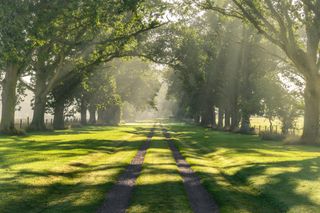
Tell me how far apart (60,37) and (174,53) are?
59.1 feet

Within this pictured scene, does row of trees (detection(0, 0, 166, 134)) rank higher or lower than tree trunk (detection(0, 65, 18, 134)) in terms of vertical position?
higher

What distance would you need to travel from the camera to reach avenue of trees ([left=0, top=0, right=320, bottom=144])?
36188 mm

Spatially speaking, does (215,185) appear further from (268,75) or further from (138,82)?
(138,82)

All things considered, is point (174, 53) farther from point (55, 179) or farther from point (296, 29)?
point (55, 179)

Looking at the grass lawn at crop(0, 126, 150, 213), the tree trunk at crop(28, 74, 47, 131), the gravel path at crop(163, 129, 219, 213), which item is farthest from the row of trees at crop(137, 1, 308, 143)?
the gravel path at crop(163, 129, 219, 213)

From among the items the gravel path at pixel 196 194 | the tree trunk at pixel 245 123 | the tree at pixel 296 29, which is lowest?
the gravel path at pixel 196 194

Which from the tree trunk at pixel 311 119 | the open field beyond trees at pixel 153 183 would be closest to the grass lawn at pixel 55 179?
the open field beyond trees at pixel 153 183

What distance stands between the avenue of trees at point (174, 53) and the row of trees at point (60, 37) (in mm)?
100

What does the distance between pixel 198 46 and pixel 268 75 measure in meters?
11.8

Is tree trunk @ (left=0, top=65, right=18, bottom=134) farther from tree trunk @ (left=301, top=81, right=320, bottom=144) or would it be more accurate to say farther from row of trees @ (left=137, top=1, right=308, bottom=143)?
tree trunk @ (left=301, top=81, right=320, bottom=144)

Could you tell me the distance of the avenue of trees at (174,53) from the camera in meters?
36.2

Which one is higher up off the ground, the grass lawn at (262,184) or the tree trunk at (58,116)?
the tree trunk at (58,116)

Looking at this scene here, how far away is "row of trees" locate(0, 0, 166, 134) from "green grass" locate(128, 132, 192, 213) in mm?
15349

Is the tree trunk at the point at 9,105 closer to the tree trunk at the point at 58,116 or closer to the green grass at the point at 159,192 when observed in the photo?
the tree trunk at the point at 58,116
